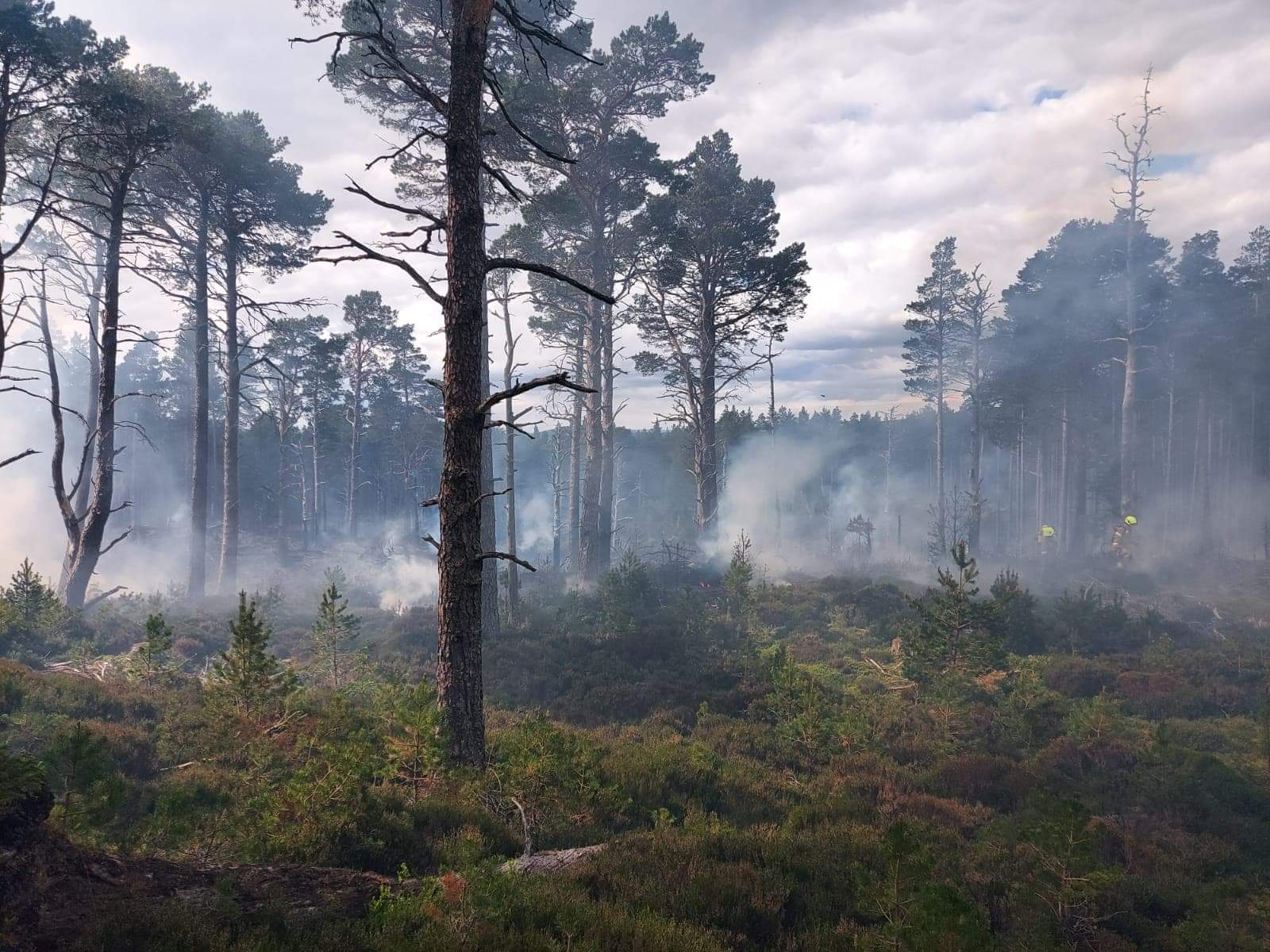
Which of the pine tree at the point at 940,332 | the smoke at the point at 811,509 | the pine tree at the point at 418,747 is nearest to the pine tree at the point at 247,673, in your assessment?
the pine tree at the point at 418,747

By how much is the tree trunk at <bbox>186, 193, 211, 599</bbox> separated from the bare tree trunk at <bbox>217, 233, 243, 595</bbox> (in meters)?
0.67

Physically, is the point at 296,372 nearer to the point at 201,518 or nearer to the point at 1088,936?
the point at 201,518

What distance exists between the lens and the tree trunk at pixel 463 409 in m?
6.10

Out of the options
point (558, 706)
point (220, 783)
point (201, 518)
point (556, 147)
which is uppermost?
point (556, 147)

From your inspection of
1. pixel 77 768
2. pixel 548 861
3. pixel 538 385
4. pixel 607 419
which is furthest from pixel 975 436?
pixel 77 768

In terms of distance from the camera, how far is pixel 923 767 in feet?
29.1

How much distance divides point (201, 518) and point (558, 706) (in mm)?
17701

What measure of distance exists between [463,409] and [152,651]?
7.40m

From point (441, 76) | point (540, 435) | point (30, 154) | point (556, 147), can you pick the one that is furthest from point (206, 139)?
point (540, 435)

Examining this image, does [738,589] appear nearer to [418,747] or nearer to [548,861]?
[418,747]

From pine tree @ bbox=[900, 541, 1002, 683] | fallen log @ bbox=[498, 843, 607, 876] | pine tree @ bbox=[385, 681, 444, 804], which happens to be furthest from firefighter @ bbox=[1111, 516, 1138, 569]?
pine tree @ bbox=[385, 681, 444, 804]

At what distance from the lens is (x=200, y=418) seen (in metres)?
21.0

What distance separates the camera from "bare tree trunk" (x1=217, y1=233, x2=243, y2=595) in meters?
21.4

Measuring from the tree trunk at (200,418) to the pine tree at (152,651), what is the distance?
1158cm
